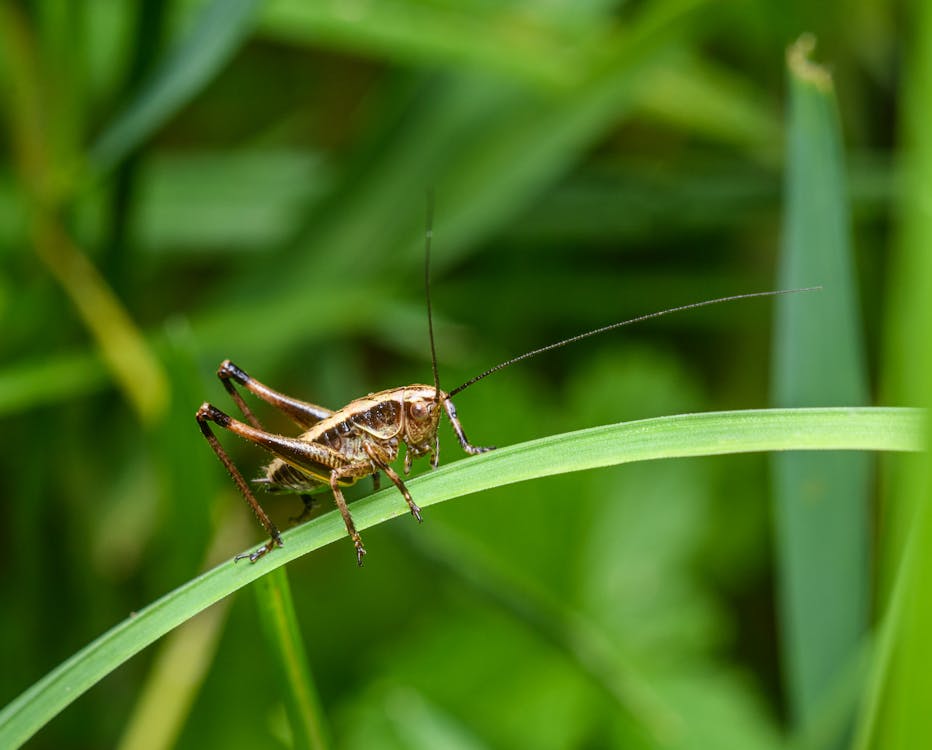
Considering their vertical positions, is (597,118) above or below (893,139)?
above

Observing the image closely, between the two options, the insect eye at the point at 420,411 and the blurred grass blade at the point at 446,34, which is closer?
the insect eye at the point at 420,411

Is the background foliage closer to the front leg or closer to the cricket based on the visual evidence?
the cricket

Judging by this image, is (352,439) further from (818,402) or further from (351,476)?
(818,402)

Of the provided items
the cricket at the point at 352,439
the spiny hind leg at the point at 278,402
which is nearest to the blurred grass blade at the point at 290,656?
the cricket at the point at 352,439

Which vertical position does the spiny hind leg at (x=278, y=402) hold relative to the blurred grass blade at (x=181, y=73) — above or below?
below

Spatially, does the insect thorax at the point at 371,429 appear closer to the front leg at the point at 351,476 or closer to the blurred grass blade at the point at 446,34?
the front leg at the point at 351,476

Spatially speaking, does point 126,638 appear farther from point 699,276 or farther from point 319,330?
point 699,276

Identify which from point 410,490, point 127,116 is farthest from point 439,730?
point 127,116
